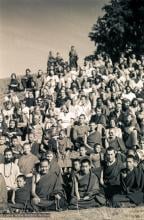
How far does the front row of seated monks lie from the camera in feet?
29.8

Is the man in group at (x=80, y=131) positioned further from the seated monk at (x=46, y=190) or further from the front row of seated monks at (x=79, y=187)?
the seated monk at (x=46, y=190)

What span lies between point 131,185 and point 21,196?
190cm

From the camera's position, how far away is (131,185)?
30.5 feet

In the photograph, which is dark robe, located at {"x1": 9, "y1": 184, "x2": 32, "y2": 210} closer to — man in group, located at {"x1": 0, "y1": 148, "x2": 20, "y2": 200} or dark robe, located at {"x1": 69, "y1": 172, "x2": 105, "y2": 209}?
man in group, located at {"x1": 0, "y1": 148, "x2": 20, "y2": 200}

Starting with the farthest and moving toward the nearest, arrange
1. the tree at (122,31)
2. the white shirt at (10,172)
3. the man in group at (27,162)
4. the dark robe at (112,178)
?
the tree at (122,31) < the man in group at (27,162) < the white shirt at (10,172) < the dark robe at (112,178)

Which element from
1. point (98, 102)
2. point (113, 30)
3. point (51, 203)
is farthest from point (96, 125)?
point (113, 30)

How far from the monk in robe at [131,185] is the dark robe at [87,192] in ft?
0.98

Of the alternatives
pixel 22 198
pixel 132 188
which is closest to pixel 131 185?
pixel 132 188

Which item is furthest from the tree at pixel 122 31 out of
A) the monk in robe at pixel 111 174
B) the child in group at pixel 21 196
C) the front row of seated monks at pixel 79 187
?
the child in group at pixel 21 196

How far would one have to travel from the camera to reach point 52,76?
14.5m

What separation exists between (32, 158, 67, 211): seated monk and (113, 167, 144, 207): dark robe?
952 millimetres

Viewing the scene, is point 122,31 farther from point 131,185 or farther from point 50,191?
point 50,191

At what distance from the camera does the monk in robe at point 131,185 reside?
9.12 meters

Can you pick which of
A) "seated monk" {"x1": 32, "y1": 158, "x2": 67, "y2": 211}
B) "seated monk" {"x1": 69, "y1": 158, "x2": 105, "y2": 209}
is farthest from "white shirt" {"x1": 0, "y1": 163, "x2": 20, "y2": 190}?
"seated monk" {"x1": 69, "y1": 158, "x2": 105, "y2": 209}
